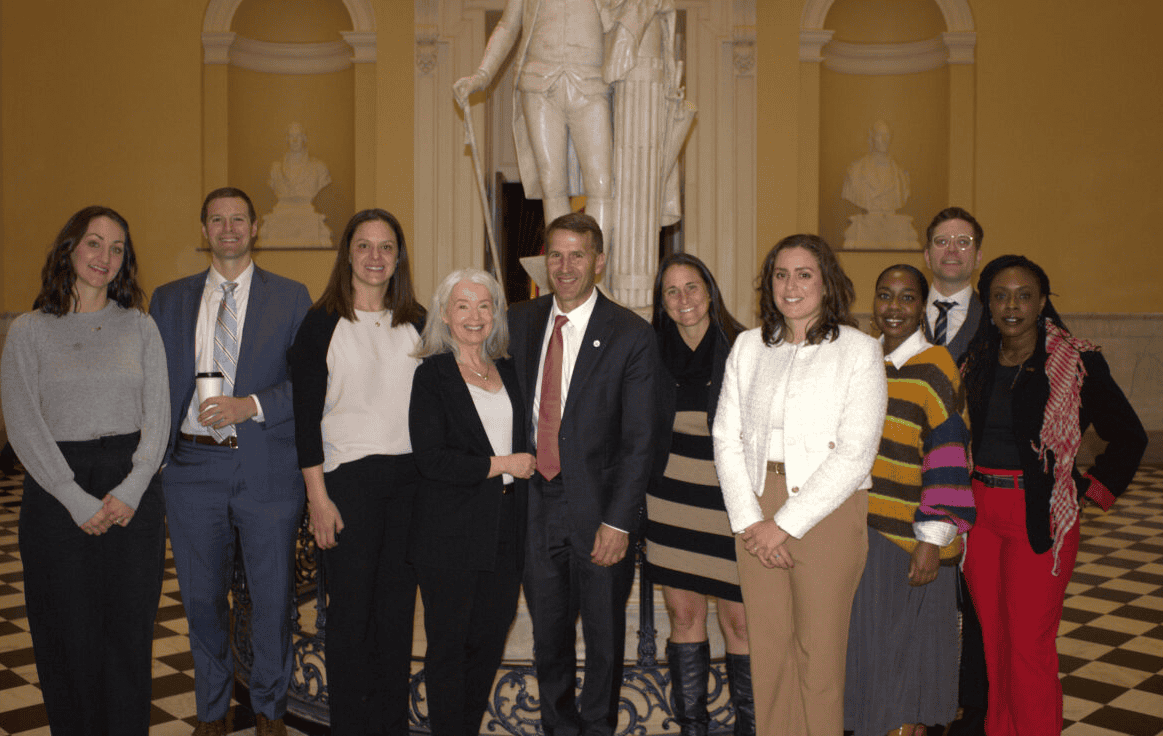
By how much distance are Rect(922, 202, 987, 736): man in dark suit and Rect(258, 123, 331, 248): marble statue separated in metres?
7.87

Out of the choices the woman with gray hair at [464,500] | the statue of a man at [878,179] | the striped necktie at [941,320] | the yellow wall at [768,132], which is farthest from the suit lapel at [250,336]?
the statue of a man at [878,179]

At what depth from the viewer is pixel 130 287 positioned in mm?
2738

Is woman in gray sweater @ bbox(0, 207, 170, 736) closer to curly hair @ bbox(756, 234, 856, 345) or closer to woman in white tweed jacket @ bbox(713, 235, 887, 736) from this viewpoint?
woman in white tweed jacket @ bbox(713, 235, 887, 736)

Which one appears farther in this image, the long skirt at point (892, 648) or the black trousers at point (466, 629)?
the long skirt at point (892, 648)

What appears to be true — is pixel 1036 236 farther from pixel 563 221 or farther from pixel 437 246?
pixel 563 221

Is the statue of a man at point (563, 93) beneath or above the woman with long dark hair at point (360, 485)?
above

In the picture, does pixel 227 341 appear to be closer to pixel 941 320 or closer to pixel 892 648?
pixel 892 648

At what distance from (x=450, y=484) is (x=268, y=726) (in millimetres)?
1243

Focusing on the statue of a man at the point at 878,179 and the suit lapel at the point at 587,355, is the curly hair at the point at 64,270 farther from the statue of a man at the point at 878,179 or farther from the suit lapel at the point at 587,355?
the statue of a man at the point at 878,179

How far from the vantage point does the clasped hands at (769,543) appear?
2324 millimetres

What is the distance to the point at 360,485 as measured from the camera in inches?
105

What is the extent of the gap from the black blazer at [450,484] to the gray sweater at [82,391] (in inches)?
31.4

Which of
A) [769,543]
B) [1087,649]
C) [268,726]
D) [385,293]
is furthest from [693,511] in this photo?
[1087,649]

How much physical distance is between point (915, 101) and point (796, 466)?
9036 mm
